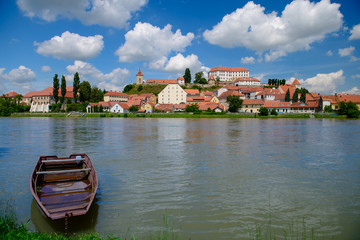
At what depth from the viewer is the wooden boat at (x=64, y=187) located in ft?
23.4

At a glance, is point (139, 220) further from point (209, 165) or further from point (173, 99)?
point (173, 99)

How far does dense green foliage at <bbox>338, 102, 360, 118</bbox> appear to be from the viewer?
9156cm

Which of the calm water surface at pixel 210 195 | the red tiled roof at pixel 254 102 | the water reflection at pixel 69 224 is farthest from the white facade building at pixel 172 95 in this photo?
the water reflection at pixel 69 224

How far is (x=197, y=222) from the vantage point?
7.89 m

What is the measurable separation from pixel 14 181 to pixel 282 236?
38.8 feet

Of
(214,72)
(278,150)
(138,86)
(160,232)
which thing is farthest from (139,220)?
(214,72)

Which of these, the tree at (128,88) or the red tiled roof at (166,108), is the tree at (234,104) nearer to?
the red tiled roof at (166,108)

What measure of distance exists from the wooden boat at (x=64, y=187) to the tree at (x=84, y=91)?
368 ft

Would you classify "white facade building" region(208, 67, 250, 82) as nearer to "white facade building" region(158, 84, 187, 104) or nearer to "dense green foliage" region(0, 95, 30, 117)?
"white facade building" region(158, 84, 187, 104)

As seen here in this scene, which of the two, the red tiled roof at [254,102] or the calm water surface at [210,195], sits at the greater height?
the red tiled roof at [254,102]

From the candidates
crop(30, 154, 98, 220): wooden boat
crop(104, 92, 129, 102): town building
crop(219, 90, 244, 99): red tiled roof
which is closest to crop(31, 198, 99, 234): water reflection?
crop(30, 154, 98, 220): wooden boat

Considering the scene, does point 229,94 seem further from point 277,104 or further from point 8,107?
point 8,107

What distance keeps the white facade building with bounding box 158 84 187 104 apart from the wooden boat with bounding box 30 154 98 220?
118394mm

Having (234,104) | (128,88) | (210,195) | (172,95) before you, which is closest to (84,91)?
(172,95)
